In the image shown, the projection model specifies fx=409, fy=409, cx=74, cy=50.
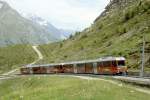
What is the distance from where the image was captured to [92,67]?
293ft

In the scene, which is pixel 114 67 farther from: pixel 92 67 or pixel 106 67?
pixel 92 67

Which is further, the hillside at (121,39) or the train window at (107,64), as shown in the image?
the hillside at (121,39)

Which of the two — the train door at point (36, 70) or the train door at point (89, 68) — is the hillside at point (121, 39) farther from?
the train door at point (36, 70)

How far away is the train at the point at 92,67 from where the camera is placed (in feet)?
258

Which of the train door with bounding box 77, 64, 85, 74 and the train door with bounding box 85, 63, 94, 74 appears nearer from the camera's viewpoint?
the train door with bounding box 85, 63, 94, 74

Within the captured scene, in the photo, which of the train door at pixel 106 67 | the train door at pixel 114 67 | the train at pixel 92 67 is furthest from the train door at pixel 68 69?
the train door at pixel 114 67

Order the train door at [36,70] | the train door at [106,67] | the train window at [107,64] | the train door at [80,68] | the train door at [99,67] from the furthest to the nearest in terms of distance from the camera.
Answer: the train door at [36,70]
the train door at [80,68]
the train door at [99,67]
the train door at [106,67]
the train window at [107,64]

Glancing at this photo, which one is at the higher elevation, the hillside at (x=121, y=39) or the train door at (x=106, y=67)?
the hillside at (x=121, y=39)

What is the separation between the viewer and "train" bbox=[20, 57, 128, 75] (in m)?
78.5

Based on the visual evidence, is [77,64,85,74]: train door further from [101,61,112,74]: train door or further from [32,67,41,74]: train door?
[32,67,41,74]: train door

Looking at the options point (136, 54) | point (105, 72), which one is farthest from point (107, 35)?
point (105, 72)

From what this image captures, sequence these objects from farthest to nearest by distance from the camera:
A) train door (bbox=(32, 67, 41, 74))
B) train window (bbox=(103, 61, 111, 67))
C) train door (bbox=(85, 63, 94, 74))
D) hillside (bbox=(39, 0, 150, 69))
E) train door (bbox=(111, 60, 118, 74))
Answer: train door (bbox=(32, 67, 41, 74)) < hillside (bbox=(39, 0, 150, 69)) < train door (bbox=(85, 63, 94, 74)) < train window (bbox=(103, 61, 111, 67)) < train door (bbox=(111, 60, 118, 74))

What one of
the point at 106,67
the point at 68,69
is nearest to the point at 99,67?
the point at 106,67

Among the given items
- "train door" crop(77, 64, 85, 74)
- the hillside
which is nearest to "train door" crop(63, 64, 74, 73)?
"train door" crop(77, 64, 85, 74)
